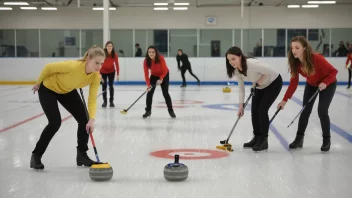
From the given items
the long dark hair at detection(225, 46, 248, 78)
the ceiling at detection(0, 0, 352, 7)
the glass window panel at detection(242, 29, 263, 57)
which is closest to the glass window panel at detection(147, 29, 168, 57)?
the ceiling at detection(0, 0, 352, 7)

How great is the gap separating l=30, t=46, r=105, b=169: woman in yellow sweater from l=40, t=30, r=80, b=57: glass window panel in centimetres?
2005

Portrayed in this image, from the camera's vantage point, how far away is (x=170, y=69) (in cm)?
2461

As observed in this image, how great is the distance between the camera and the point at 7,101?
14453 millimetres

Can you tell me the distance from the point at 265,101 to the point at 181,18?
19.1 m

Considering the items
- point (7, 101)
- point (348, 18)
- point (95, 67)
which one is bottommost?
point (7, 101)

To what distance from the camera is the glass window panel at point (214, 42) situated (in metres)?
25.0

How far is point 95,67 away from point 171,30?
2050 centimetres

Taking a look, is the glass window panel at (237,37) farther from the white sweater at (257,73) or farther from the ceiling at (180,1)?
the white sweater at (257,73)

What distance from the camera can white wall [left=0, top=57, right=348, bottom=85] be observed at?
958 inches

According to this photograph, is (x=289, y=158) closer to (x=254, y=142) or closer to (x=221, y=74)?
(x=254, y=142)

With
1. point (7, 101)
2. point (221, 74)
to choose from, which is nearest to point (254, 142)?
point (7, 101)

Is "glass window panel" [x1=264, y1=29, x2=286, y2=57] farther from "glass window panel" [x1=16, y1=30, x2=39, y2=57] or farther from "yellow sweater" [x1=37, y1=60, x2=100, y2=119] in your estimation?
"yellow sweater" [x1=37, y1=60, x2=100, y2=119]

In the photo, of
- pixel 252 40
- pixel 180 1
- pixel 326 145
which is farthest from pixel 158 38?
pixel 326 145

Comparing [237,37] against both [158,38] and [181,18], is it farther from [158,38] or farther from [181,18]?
[158,38]
